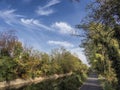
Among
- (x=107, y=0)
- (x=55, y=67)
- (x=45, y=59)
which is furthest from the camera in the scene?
(x=55, y=67)

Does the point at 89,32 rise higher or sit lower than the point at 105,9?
higher

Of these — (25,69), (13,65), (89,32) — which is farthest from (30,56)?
(89,32)

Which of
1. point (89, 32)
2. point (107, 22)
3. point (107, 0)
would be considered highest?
point (89, 32)

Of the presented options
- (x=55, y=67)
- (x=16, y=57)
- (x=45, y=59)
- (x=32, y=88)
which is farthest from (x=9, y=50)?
(x=32, y=88)

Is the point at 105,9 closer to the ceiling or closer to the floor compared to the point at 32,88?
closer to the ceiling

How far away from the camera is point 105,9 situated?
9531 millimetres

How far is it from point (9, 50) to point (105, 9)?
52736 millimetres

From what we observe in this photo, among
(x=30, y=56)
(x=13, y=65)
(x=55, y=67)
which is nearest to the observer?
(x=13, y=65)

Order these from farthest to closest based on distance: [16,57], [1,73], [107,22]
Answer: [16,57] < [1,73] < [107,22]

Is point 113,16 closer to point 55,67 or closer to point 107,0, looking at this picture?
point 107,0

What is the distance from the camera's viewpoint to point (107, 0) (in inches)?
364

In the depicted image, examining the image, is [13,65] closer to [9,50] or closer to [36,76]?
[9,50]

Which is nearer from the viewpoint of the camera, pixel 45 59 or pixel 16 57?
pixel 16 57

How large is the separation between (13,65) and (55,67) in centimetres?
2919
